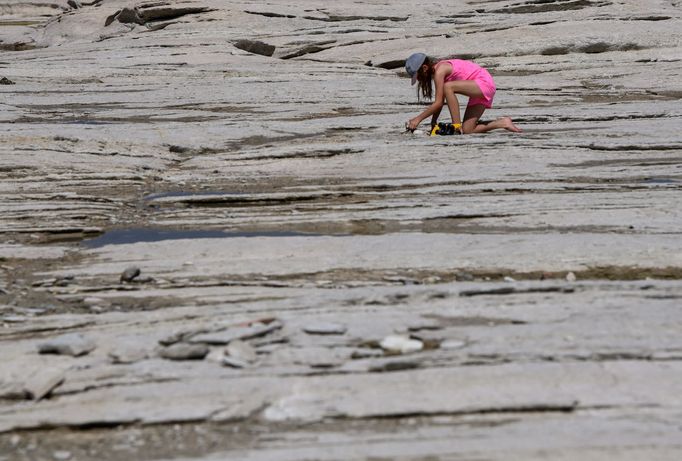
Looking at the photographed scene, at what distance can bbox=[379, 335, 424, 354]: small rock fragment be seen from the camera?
6211 mm

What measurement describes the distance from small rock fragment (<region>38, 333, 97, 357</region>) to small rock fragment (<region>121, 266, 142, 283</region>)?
1.68 m

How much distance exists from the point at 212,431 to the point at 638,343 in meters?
2.52

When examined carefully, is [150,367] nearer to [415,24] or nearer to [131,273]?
[131,273]

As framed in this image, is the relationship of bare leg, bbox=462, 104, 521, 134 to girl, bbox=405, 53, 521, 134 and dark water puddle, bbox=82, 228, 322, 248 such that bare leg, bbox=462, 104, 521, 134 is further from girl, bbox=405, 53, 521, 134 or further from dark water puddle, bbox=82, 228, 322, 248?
dark water puddle, bbox=82, 228, 322, 248

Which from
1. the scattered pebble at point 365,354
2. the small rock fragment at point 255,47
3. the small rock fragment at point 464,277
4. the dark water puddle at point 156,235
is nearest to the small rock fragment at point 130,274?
the dark water puddle at point 156,235

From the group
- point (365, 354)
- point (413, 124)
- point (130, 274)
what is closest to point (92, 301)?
point (130, 274)

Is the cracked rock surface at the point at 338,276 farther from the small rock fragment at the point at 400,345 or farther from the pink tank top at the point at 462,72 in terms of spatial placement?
the pink tank top at the point at 462,72

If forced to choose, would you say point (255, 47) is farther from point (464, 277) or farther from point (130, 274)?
point (464, 277)

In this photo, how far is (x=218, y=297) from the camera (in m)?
7.60

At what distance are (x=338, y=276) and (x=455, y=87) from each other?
21.5ft

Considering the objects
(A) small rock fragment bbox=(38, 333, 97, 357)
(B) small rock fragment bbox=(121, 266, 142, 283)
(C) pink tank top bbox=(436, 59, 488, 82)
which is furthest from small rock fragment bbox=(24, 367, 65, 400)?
(C) pink tank top bbox=(436, 59, 488, 82)

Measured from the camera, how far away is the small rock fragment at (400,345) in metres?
6.21

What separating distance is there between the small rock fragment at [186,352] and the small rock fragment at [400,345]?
1.03 meters

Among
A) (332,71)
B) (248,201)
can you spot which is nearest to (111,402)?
(248,201)
